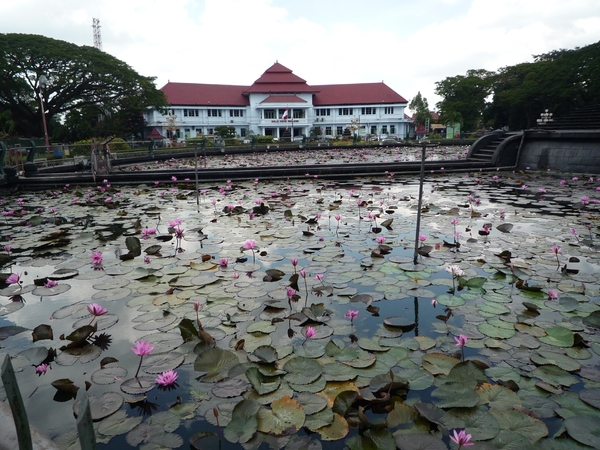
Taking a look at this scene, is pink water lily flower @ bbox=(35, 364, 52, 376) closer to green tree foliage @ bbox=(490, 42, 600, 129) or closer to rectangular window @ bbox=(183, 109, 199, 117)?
green tree foliage @ bbox=(490, 42, 600, 129)

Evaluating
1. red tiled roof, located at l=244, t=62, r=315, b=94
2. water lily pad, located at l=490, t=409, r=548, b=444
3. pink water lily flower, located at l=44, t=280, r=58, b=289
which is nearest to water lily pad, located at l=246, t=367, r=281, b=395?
water lily pad, located at l=490, t=409, r=548, b=444

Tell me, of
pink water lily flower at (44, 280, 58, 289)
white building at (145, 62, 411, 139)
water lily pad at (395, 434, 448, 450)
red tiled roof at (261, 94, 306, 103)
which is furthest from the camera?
red tiled roof at (261, 94, 306, 103)

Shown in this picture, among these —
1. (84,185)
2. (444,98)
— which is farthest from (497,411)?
(444,98)

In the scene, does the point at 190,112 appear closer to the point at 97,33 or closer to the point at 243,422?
the point at 97,33

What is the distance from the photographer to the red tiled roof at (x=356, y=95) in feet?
147

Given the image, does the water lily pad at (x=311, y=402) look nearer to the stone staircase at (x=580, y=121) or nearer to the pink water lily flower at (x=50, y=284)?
the pink water lily flower at (x=50, y=284)

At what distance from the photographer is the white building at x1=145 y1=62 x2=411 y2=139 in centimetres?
4294

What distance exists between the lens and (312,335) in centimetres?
196

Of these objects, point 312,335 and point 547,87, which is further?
point 547,87

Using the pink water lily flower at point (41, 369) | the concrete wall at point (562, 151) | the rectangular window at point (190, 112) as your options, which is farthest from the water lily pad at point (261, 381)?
the rectangular window at point (190, 112)

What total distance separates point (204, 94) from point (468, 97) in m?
29.6

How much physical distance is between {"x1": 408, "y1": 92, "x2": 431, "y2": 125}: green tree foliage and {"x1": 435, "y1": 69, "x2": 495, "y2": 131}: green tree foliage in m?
14.5

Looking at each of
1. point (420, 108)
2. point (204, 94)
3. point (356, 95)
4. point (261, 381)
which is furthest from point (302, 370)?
point (420, 108)

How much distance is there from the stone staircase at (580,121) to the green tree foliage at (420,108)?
4863cm
